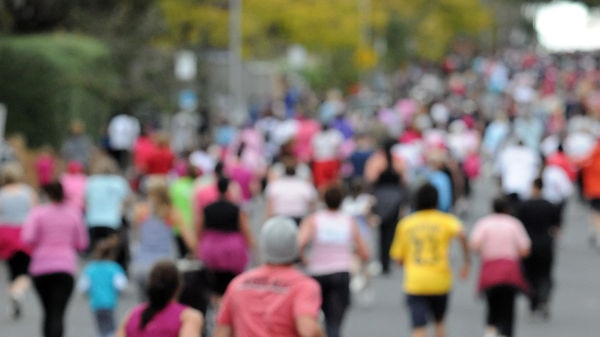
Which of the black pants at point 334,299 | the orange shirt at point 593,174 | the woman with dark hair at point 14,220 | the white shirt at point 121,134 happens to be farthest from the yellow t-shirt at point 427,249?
the white shirt at point 121,134

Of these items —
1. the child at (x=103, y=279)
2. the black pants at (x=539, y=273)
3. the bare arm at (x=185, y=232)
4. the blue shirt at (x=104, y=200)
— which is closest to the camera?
the child at (x=103, y=279)

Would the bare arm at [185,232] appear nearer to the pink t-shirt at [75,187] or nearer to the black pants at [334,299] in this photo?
the black pants at [334,299]

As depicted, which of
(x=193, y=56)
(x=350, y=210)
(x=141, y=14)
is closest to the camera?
(x=350, y=210)

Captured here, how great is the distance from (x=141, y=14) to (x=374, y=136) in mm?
18727

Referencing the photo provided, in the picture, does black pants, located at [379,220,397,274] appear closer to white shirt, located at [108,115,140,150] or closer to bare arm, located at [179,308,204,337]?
white shirt, located at [108,115,140,150]

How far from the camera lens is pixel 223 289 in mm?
16203

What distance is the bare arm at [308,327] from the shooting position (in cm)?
916

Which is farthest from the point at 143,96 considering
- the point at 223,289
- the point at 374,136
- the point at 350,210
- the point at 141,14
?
the point at 223,289

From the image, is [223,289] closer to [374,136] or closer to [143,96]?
[374,136]

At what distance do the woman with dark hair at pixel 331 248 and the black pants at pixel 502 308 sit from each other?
1.20 meters

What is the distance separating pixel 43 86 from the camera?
121 feet

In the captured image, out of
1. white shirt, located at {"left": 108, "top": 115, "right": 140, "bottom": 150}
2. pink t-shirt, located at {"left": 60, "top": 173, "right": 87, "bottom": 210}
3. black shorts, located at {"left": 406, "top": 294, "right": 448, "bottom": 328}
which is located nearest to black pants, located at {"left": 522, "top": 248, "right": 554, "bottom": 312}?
black shorts, located at {"left": 406, "top": 294, "right": 448, "bottom": 328}

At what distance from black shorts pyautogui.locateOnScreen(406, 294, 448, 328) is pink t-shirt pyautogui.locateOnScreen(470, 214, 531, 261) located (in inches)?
41.4

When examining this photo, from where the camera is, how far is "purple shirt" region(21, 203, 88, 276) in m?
15.0
